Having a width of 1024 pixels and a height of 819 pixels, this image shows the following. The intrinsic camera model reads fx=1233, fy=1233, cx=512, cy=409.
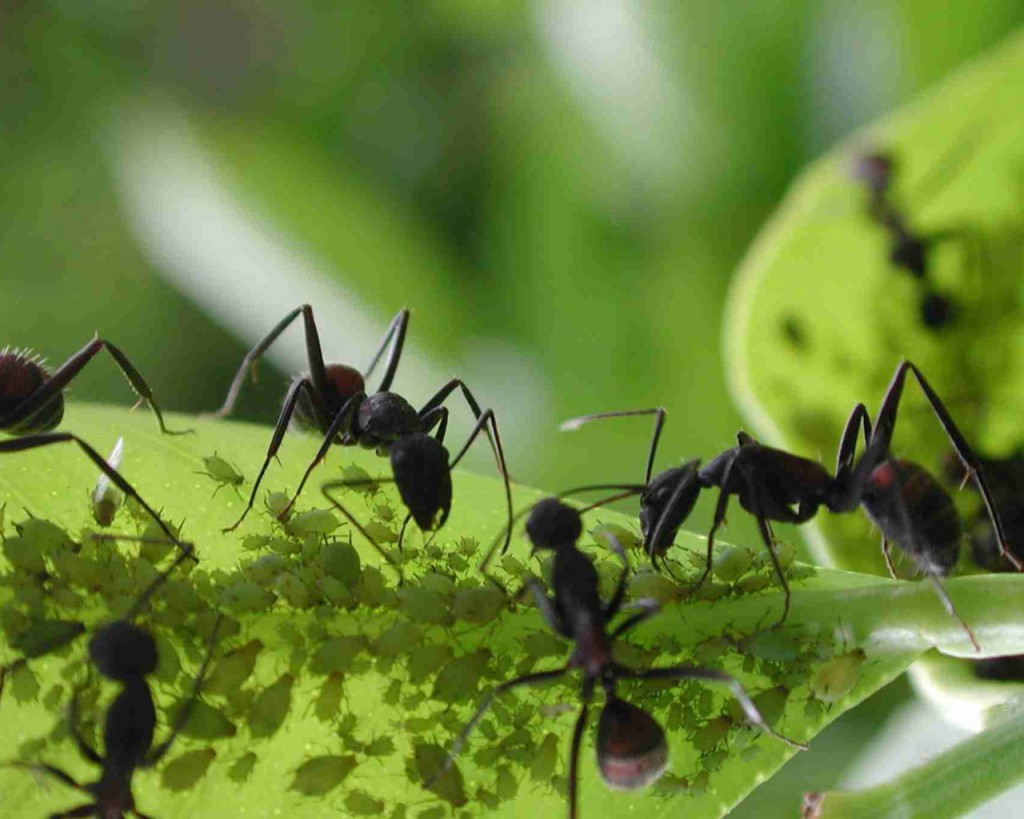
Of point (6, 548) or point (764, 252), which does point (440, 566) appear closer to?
point (6, 548)

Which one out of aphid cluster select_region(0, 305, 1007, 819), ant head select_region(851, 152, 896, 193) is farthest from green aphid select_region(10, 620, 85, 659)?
ant head select_region(851, 152, 896, 193)

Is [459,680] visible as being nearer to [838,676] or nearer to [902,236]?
[838,676]

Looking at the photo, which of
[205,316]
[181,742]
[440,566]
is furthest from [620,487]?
[205,316]

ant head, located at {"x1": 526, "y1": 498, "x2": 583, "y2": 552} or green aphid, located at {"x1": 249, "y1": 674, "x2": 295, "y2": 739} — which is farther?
ant head, located at {"x1": 526, "y1": 498, "x2": 583, "y2": 552}

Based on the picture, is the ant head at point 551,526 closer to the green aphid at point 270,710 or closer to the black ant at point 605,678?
the black ant at point 605,678

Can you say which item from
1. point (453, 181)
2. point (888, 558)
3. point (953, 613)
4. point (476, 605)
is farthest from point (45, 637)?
point (453, 181)

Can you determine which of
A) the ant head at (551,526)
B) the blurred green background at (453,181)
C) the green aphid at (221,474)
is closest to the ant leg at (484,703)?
the ant head at (551,526)

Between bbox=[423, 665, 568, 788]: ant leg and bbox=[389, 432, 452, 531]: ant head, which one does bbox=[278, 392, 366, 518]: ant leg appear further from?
bbox=[423, 665, 568, 788]: ant leg
